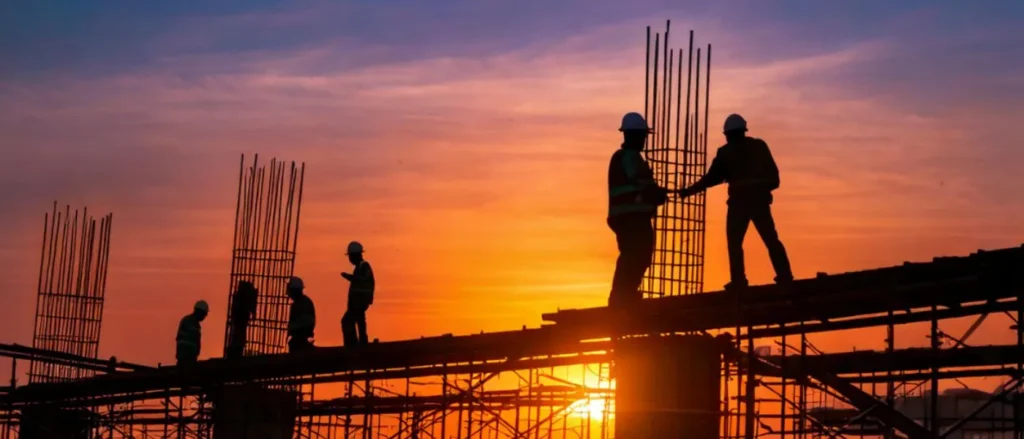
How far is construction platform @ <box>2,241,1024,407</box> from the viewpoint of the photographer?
48.3 ft

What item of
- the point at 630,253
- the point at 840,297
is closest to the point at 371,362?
the point at 630,253

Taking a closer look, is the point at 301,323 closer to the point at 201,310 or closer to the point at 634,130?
the point at 201,310

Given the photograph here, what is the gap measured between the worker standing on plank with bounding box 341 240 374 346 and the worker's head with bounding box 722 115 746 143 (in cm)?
854

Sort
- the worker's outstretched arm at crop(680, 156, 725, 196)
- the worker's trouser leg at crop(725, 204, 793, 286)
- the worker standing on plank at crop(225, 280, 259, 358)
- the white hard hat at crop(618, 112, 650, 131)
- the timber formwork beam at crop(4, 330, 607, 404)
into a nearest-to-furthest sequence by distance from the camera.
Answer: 1. the white hard hat at crop(618, 112, 650, 131)
2. the worker's trouser leg at crop(725, 204, 793, 286)
3. the worker's outstretched arm at crop(680, 156, 725, 196)
4. the timber formwork beam at crop(4, 330, 607, 404)
5. the worker standing on plank at crop(225, 280, 259, 358)

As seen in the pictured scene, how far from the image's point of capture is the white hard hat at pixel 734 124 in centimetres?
1662

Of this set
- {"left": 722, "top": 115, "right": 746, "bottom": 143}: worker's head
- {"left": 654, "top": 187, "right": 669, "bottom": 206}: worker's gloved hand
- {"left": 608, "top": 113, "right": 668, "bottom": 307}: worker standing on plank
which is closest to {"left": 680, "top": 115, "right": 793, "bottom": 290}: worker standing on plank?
{"left": 722, "top": 115, "right": 746, "bottom": 143}: worker's head

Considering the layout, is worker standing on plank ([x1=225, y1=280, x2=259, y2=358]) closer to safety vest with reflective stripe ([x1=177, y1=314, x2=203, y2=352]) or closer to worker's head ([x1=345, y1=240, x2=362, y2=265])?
safety vest with reflective stripe ([x1=177, y1=314, x2=203, y2=352])

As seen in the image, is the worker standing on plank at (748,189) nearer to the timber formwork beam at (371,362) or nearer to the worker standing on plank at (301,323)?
the timber formwork beam at (371,362)

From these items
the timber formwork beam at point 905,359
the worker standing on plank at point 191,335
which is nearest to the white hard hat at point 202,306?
the worker standing on plank at point 191,335

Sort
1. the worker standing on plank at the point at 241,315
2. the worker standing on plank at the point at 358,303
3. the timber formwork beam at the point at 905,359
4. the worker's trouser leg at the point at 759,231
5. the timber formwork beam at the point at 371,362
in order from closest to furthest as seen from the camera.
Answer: the worker's trouser leg at the point at 759,231
the timber formwork beam at the point at 371,362
the timber formwork beam at the point at 905,359
the worker standing on plank at the point at 358,303
the worker standing on plank at the point at 241,315

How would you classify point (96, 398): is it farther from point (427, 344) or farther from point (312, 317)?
point (427, 344)

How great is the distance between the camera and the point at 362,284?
2359 centimetres

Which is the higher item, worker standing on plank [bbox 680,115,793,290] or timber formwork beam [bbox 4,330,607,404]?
worker standing on plank [bbox 680,115,793,290]

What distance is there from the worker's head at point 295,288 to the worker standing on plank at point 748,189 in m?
11.3
